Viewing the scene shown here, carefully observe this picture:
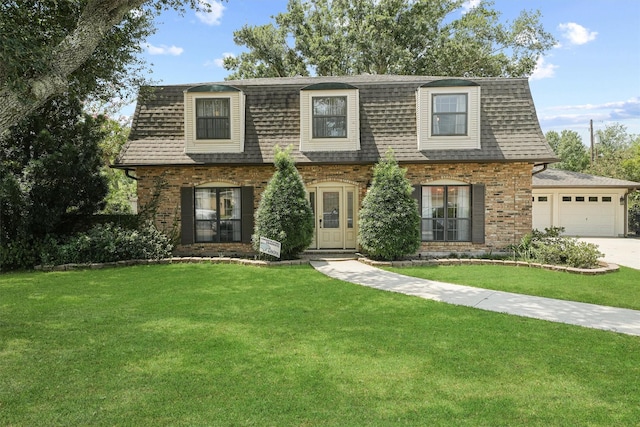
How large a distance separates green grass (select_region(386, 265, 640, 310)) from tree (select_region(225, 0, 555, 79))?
16552 mm

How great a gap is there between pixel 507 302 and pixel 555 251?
450 centimetres

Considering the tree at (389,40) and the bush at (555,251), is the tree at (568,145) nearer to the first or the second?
the tree at (389,40)

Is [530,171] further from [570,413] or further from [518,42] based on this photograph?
[518,42]

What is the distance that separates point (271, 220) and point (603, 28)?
12.8 m

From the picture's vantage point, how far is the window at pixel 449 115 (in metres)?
12.4

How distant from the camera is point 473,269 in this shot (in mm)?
10258

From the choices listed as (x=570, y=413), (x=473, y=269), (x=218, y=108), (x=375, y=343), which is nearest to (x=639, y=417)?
(x=570, y=413)

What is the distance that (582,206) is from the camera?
2003 cm

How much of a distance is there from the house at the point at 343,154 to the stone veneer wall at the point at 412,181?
31 mm

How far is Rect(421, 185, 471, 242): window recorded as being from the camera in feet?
41.3

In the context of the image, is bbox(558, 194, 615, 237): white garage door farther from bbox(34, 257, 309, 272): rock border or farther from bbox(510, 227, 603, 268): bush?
bbox(34, 257, 309, 272): rock border

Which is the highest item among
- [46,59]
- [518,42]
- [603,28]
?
[518,42]

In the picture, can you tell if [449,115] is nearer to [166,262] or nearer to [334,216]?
[334,216]

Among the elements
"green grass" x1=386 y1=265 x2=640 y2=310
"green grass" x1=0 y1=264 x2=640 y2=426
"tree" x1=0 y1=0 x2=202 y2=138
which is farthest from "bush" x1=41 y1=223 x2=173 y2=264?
"green grass" x1=386 y1=265 x2=640 y2=310
